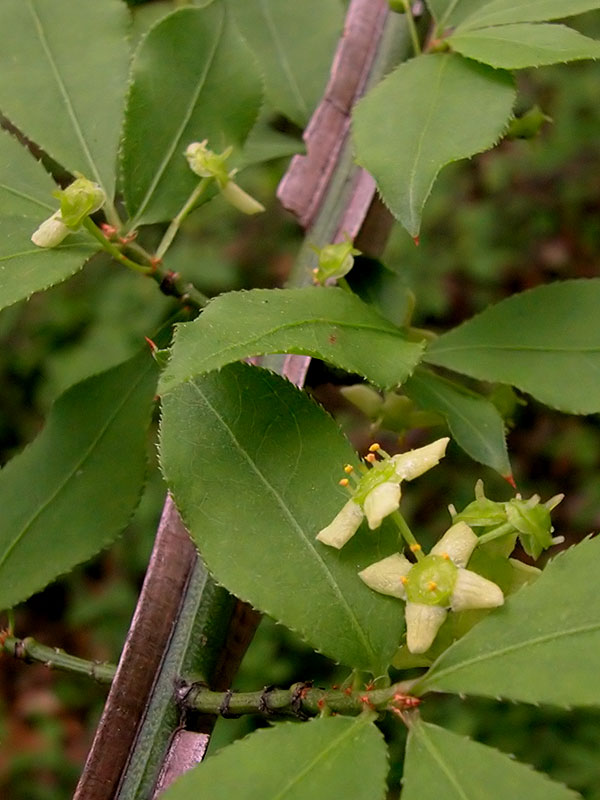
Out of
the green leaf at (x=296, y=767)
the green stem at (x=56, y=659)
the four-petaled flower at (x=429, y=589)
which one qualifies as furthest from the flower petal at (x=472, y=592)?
the green stem at (x=56, y=659)

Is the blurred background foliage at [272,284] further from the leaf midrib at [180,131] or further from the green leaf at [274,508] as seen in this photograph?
the green leaf at [274,508]

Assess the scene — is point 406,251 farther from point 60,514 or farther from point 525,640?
point 525,640

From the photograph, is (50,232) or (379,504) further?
(50,232)

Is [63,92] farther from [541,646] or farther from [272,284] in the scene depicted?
[272,284]

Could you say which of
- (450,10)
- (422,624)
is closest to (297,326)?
(422,624)

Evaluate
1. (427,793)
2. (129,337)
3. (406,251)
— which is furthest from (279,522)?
(406,251)

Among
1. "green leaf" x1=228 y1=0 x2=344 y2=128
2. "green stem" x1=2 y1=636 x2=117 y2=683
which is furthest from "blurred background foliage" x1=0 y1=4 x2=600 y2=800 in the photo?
"green stem" x1=2 y1=636 x2=117 y2=683

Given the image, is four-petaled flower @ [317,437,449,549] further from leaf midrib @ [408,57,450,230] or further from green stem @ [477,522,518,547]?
leaf midrib @ [408,57,450,230]
